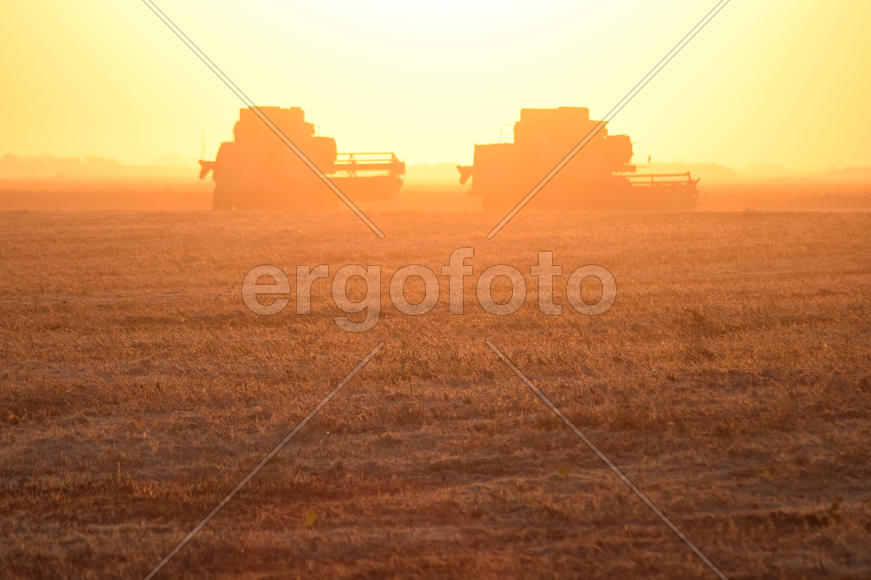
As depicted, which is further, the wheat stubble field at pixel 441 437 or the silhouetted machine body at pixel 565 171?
the silhouetted machine body at pixel 565 171

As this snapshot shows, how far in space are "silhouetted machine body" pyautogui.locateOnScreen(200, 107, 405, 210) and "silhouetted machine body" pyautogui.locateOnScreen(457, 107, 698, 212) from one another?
4.05m

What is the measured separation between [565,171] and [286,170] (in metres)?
11.7

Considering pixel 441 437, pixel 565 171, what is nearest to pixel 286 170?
pixel 565 171

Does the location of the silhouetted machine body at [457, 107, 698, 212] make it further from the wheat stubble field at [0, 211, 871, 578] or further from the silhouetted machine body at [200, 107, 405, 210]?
the wheat stubble field at [0, 211, 871, 578]

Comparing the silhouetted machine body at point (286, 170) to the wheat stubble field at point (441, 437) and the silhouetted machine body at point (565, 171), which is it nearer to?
the silhouetted machine body at point (565, 171)

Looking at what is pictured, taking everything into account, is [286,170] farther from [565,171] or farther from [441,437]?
[441,437]

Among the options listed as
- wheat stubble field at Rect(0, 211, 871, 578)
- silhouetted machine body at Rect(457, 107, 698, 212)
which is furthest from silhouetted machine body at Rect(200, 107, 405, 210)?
wheat stubble field at Rect(0, 211, 871, 578)

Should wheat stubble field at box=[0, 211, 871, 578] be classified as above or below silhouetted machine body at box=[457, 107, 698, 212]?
below

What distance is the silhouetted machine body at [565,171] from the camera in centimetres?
3303

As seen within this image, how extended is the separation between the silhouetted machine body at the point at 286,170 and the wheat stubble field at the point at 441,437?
20.0 m

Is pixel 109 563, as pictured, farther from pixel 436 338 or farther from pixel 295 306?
pixel 295 306

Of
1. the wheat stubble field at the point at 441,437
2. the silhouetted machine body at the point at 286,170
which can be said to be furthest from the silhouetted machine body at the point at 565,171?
the wheat stubble field at the point at 441,437

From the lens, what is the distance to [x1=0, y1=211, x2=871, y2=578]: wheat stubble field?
4730 mm

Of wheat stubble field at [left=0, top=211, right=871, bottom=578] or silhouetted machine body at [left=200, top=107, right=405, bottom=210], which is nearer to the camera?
wheat stubble field at [left=0, top=211, right=871, bottom=578]
